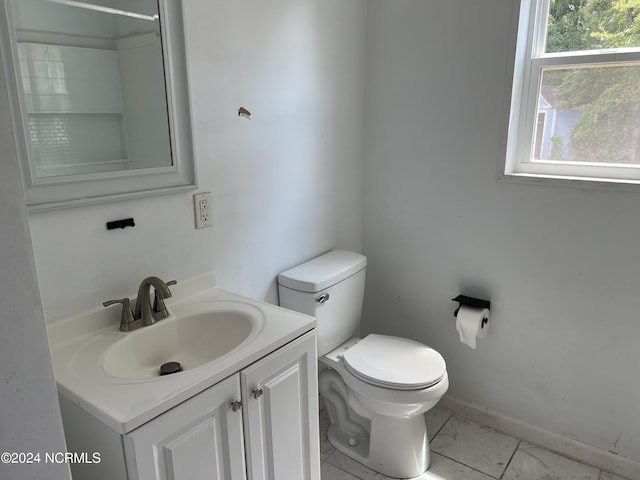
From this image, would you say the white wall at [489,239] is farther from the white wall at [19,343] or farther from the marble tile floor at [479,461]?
the white wall at [19,343]

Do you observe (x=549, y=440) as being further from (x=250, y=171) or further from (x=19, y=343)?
(x=19, y=343)

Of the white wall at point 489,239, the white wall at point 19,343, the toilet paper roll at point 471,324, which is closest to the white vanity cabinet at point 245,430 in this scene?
the white wall at point 19,343

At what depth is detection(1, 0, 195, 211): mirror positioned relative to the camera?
3.78 feet

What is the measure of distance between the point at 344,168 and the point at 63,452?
1.76 metres

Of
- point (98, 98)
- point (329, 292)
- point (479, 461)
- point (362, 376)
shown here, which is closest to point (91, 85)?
point (98, 98)

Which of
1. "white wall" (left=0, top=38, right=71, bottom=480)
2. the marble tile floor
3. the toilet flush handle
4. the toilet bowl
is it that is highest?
"white wall" (left=0, top=38, right=71, bottom=480)

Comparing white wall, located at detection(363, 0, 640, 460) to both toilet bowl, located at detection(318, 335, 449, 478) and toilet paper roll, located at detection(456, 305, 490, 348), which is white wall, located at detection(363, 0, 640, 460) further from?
toilet bowl, located at detection(318, 335, 449, 478)

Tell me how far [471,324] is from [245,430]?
1.16 meters

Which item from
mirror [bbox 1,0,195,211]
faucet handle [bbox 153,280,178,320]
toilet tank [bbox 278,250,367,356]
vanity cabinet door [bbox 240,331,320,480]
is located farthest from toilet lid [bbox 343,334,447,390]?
mirror [bbox 1,0,195,211]

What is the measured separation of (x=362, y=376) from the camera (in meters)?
1.80

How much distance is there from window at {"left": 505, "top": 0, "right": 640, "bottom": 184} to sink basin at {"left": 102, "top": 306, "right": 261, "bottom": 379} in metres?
1.30

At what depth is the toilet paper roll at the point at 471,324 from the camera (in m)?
2.02

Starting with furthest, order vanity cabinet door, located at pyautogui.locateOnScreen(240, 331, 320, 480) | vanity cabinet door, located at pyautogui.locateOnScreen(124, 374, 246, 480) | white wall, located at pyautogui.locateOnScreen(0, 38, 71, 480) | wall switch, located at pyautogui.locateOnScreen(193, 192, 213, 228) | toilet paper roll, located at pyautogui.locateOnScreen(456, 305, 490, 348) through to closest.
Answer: toilet paper roll, located at pyautogui.locateOnScreen(456, 305, 490, 348)
wall switch, located at pyautogui.locateOnScreen(193, 192, 213, 228)
vanity cabinet door, located at pyautogui.locateOnScreen(240, 331, 320, 480)
vanity cabinet door, located at pyautogui.locateOnScreen(124, 374, 246, 480)
white wall, located at pyautogui.locateOnScreen(0, 38, 71, 480)

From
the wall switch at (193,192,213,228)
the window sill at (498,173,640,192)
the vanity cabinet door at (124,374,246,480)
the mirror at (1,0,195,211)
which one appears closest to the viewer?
the vanity cabinet door at (124,374,246,480)
